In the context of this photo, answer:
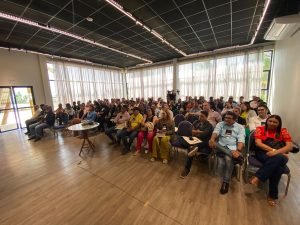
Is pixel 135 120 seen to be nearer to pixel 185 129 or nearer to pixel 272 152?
pixel 185 129

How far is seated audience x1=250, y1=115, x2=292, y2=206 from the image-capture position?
2068 mm

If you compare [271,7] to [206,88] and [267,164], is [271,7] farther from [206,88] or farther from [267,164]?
[206,88]

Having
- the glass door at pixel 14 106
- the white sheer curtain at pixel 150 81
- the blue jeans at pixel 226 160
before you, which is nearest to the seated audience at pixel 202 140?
the blue jeans at pixel 226 160

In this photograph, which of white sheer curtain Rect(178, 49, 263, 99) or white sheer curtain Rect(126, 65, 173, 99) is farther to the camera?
white sheer curtain Rect(126, 65, 173, 99)

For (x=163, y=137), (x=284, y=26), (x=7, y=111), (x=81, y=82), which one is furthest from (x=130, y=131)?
(x=81, y=82)

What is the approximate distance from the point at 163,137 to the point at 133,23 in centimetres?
395

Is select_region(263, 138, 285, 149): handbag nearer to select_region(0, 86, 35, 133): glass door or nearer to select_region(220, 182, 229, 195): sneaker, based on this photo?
select_region(220, 182, 229, 195): sneaker

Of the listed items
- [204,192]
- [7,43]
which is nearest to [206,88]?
[204,192]

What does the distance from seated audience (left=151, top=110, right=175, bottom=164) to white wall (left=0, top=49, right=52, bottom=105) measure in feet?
25.4

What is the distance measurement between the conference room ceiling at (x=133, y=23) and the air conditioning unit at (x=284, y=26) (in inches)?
22.8

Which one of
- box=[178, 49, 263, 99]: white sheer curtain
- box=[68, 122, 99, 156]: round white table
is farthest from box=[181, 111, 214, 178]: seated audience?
box=[178, 49, 263, 99]: white sheer curtain

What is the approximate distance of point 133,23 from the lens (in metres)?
4.72

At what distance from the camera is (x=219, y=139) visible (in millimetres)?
2730

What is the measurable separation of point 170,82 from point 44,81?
26.3 feet
